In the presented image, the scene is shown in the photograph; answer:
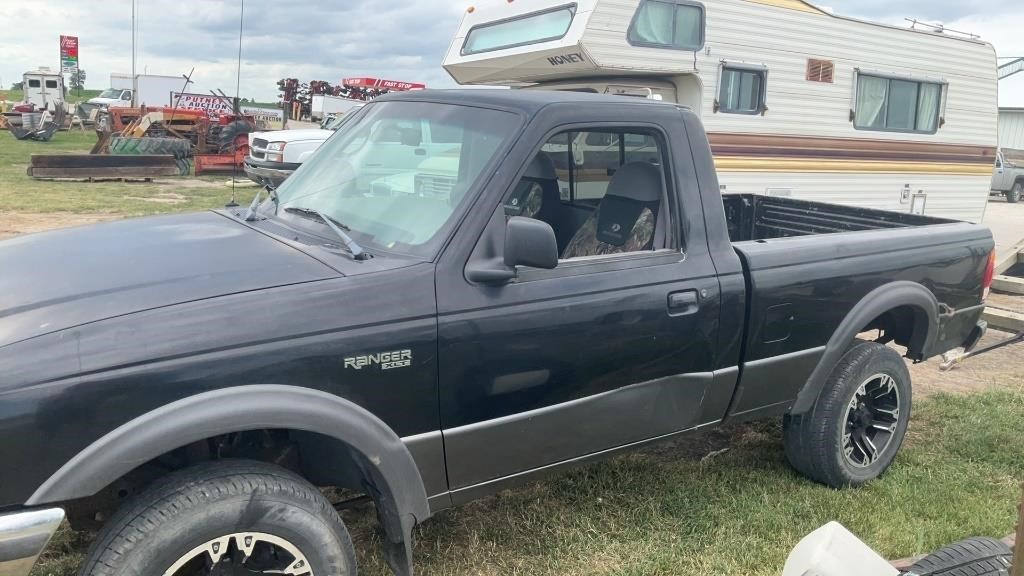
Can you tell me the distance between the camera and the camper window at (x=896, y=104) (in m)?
10.1

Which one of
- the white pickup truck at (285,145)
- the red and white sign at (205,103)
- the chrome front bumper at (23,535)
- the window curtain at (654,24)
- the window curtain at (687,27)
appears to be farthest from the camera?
the red and white sign at (205,103)

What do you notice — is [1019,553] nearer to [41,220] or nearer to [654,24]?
[654,24]

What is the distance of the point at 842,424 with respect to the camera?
4074 mm

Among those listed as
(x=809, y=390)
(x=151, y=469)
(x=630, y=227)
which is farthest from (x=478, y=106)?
(x=809, y=390)

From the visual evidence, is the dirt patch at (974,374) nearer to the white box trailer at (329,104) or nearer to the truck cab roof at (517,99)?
the truck cab roof at (517,99)

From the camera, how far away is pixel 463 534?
364cm

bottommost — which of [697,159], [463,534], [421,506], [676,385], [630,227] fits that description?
[463,534]

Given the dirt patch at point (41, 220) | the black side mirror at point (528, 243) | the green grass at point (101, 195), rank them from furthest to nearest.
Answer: the green grass at point (101, 195), the dirt patch at point (41, 220), the black side mirror at point (528, 243)

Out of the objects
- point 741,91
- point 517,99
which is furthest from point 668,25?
point 517,99

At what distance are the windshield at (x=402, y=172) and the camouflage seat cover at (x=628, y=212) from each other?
0.71 metres

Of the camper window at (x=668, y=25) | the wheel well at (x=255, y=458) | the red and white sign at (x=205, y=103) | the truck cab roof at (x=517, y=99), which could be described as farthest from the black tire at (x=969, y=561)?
the red and white sign at (x=205, y=103)

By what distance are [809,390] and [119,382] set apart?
10.0 ft

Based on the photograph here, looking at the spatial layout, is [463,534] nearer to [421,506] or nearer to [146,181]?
[421,506]

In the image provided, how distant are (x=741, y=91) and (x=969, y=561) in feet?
23.3
